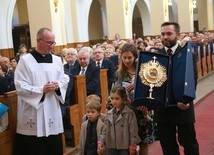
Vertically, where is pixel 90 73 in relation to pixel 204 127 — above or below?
above

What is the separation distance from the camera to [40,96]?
12.1ft

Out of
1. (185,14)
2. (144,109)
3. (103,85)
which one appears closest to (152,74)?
(144,109)

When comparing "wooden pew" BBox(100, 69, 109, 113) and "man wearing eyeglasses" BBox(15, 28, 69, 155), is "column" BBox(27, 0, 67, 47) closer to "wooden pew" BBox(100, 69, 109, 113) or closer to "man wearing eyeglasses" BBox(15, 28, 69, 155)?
"wooden pew" BBox(100, 69, 109, 113)

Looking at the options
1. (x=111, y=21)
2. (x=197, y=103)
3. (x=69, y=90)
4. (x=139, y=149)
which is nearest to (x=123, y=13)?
(x=111, y=21)

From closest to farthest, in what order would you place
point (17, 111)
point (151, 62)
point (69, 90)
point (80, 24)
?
1. point (151, 62)
2. point (17, 111)
3. point (69, 90)
4. point (80, 24)

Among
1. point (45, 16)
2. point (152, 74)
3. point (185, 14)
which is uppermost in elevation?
point (185, 14)

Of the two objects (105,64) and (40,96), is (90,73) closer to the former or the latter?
(105,64)

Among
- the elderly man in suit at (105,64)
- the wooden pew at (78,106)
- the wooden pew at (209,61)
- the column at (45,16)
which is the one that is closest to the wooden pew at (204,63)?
the wooden pew at (209,61)

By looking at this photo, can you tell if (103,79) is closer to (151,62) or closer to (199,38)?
(151,62)

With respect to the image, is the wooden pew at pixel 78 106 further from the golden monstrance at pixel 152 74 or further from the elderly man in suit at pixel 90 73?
the golden monstrance at pixel 152 74

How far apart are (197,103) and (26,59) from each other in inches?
214

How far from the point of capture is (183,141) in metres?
3.63

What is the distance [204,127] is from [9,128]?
361 centimetres

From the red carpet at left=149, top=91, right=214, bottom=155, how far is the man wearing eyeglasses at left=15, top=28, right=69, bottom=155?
1.92 metres
